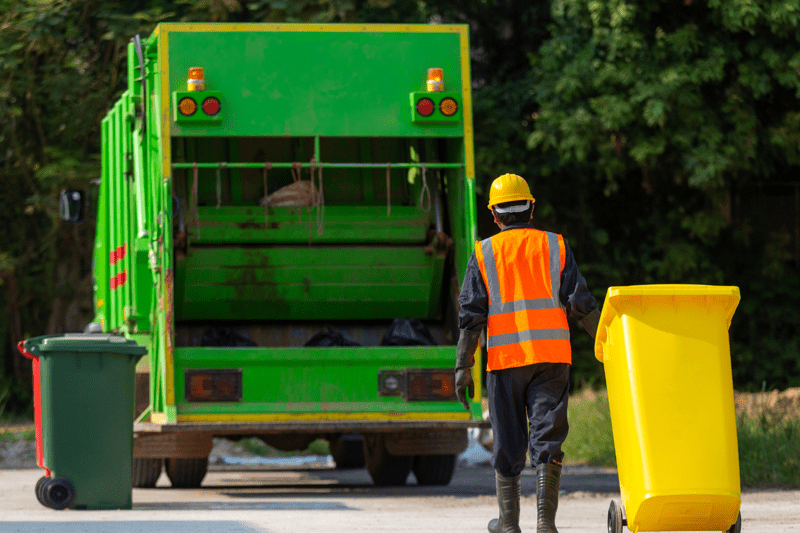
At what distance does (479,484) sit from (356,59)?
10.3ft

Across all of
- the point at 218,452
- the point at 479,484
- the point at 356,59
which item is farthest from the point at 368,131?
the point at 218,452

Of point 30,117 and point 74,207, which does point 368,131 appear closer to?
point 74,207

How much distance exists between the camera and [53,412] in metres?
6.41

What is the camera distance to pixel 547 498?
15.7 ft

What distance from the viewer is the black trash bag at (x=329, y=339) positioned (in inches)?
314

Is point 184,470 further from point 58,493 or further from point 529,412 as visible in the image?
point 529,412

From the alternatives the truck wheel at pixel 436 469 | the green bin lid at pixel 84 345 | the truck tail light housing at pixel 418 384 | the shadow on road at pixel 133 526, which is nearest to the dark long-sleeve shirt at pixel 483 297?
the shadow on road at pixel 133 526

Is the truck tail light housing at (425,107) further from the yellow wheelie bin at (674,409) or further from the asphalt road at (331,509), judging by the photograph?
the yellow wheelie bin at (674,409)

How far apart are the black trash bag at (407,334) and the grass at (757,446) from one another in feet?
7.09

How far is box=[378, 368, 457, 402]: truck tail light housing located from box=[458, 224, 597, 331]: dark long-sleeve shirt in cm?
247

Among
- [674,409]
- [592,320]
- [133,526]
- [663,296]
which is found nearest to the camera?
[674,409]

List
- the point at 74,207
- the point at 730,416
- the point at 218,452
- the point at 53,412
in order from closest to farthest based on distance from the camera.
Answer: the point at 730,416 < the point at 53,412 < the point at 74,207 < the point at 218,452

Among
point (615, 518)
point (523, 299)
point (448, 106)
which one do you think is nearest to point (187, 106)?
point (448, 106)

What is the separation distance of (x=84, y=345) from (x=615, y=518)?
3059mm
